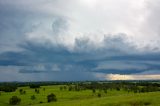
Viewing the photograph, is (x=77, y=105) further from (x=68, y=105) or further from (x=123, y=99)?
(x=123, y=99)

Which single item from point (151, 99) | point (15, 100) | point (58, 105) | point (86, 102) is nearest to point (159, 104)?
point (151, 99)

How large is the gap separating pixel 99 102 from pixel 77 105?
3526mm

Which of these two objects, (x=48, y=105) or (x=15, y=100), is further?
(x=15, y=100)

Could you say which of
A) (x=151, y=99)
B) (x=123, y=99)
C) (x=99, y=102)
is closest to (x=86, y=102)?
(x=99, y=102)

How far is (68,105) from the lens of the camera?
4928 cm

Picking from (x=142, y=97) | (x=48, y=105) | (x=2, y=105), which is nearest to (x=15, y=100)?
(x=2, y=105)

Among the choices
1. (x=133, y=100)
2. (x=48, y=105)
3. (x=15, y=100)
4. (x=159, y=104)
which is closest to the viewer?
(x=159, y=104)

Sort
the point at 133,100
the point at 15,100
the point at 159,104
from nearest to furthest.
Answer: the point at 159,104
the point at 133,100
the point at 15,100

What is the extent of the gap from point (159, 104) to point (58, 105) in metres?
15.7

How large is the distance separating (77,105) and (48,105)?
627 cm

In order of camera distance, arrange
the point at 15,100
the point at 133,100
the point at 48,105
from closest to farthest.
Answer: the point at 133,100
the point at 48,105
the point at 15,100

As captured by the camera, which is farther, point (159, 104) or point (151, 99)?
point (151, 99)

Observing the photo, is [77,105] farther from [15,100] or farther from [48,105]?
[15,100]

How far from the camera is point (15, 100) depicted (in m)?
123
